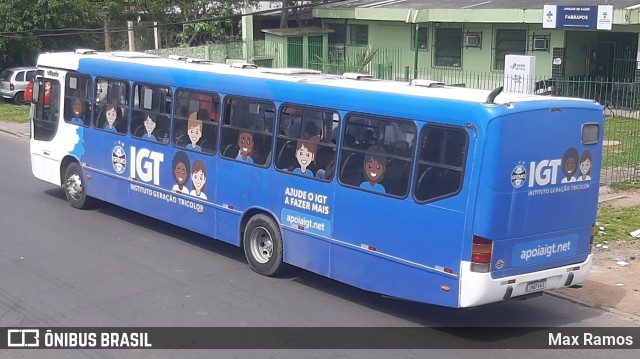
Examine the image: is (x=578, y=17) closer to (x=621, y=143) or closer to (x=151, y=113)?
(x=621, y=143)

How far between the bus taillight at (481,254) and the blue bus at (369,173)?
1 centimetres

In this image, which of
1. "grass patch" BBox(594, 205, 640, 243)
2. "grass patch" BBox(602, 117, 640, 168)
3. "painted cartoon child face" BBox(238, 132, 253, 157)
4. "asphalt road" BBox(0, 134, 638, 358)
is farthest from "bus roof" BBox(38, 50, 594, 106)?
"grass patch" BBox(602, 117, 640, 168)

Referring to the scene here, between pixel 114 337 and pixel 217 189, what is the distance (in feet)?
11.2

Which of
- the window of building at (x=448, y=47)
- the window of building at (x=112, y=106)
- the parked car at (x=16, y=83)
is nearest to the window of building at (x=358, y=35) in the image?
the window of building at (x=448, y=47)

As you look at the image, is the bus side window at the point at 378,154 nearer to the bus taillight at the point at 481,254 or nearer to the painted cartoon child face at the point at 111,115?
the bus taillight at the point at 481,254

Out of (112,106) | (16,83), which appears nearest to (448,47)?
(16,83)

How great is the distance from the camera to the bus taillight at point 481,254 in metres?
8.52

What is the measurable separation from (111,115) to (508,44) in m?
19.7

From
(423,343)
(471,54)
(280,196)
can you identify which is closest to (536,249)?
(423,343)

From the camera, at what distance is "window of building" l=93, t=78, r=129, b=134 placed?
13797 millimetres

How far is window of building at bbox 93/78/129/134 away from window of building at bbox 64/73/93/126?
27 cm

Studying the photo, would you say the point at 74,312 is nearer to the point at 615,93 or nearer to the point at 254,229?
the point at 254,229

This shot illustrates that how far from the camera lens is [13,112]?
31.1 meters

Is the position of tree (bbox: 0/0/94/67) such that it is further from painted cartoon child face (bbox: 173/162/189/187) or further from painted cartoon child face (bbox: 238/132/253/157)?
painted cartoon child face (bbox: 238/132/253/157)
